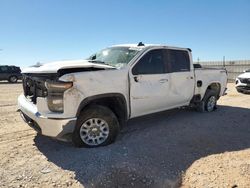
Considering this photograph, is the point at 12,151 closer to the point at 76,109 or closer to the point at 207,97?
the point at 76,109

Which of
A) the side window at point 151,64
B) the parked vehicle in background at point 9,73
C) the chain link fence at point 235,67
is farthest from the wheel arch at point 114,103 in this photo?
the parked vehicle in background at point 9,73

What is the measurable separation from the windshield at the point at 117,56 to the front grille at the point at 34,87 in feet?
4.57

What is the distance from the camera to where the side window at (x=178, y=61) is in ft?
21.6

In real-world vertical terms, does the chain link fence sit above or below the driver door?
below

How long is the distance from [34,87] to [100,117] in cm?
133

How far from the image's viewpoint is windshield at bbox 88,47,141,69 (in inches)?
225

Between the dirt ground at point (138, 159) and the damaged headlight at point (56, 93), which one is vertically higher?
the damaged headlight at point (56, 93)

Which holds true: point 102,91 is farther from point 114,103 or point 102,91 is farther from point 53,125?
point 53,125

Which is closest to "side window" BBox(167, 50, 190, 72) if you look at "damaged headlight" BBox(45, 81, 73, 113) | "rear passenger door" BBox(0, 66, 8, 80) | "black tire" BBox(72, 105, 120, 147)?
"black tire" BBox(72, 105, 120, 147)

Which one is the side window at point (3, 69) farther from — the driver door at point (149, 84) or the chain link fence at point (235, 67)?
the driver door at point (149, 84)

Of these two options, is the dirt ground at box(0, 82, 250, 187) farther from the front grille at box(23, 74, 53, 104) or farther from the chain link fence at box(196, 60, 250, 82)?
the chain link fence at box(196, 60, 250, 82)

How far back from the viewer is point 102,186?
147 inches

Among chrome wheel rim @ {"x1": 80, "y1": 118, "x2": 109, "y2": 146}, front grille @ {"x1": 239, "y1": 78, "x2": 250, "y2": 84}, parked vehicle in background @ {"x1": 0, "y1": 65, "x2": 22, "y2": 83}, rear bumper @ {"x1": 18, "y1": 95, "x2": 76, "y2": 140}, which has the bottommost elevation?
parked vehicle in background @ {"x1": 0, "y1": 65, "x2": 22, "y2": 83}

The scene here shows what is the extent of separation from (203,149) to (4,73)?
83.3 feet
